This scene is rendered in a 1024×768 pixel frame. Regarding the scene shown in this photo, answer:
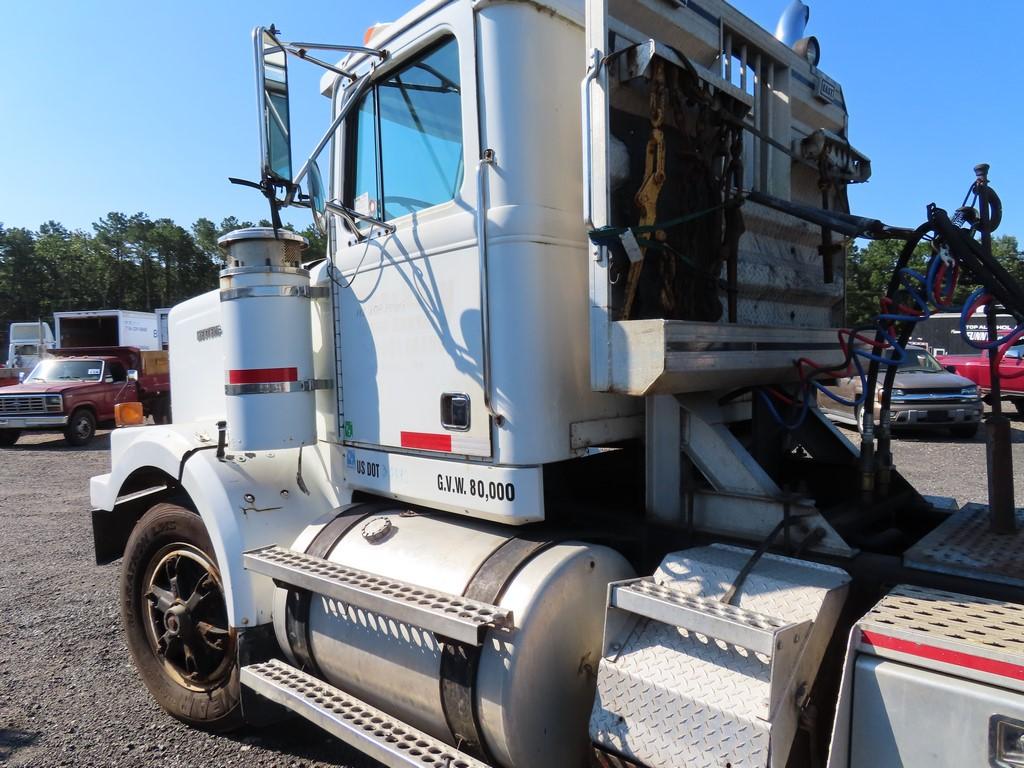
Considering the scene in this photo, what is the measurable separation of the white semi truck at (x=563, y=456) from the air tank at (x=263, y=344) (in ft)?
0.04

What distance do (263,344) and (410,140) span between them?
104cm

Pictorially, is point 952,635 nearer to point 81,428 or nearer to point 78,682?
point 78,682

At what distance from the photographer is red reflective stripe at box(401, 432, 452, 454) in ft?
8.55

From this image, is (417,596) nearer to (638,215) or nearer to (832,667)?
(832,667)

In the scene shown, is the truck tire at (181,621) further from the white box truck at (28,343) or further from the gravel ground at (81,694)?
the white box truck at (28,343)

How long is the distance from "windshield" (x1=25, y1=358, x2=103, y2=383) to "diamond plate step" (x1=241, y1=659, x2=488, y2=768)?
52.2 ft

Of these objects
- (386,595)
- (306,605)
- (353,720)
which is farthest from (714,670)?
(306,605)

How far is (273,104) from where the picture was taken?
2.49 metres

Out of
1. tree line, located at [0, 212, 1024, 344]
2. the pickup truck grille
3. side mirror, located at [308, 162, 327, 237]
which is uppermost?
tree line, located at [0, 212, 1024, 344]

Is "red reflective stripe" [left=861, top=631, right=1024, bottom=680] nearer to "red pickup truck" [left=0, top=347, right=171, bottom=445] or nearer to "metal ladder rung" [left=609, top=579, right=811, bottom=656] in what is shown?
"metal ladder rung" [left=609, top=579, right=811, bottom=656]

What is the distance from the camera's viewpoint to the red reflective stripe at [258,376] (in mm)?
2984

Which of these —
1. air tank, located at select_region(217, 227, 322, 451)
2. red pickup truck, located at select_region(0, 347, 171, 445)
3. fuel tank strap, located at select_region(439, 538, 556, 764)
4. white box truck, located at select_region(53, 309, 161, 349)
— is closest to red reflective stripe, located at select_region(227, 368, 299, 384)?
air tank, located at select_region(217, 227, 322, 451)

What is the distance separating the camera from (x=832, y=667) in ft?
6.31

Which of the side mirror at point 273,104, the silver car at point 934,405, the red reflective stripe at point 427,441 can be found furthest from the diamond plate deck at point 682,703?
the silver car at point 934,405
